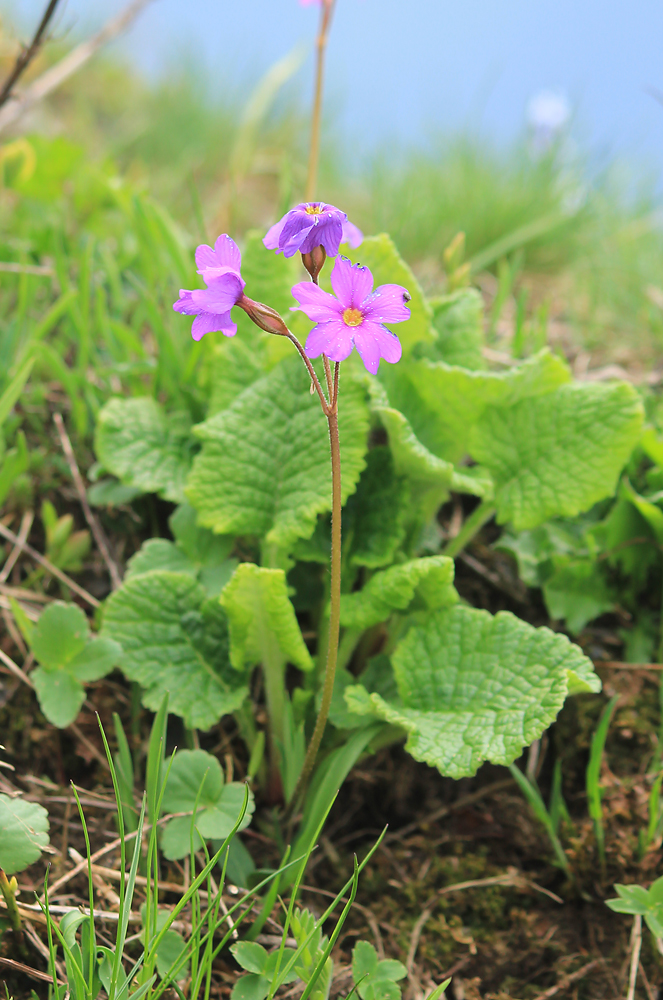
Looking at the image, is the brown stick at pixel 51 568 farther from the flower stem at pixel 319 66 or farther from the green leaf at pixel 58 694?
the flower stem at pixel 319 66

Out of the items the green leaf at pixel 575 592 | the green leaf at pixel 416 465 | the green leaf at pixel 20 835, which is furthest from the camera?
the green leaf at pixel 575 592

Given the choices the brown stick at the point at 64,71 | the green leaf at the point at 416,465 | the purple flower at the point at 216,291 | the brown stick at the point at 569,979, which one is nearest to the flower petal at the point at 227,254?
the purple flower at the point at 216,291

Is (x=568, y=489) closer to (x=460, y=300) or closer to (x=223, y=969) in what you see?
(x=460, y=300)

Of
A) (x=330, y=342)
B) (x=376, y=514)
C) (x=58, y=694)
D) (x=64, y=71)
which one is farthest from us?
(x=64, y=71)

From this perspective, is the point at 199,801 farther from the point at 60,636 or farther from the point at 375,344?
the point at 375,344

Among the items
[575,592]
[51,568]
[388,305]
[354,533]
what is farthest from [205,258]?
[575,592]

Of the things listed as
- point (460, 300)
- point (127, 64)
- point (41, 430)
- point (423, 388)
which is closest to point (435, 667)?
point (423, 388)

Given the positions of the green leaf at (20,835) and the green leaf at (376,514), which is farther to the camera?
the green leaf at (376,514)

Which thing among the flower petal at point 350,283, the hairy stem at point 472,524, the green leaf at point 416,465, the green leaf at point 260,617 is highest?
the flower petal at point 350,283
